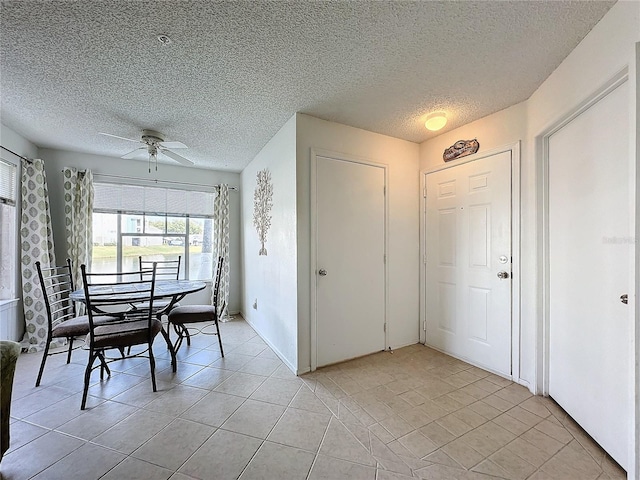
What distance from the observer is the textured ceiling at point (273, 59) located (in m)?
1.40

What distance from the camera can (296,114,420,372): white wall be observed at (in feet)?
8.27

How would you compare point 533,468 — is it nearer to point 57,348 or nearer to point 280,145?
point 280,145

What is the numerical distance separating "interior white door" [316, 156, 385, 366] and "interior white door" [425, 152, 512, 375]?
629 millimetres

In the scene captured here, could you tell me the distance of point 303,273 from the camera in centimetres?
253

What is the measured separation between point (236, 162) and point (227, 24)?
2715mm

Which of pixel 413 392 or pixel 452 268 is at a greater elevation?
pixel 452 268

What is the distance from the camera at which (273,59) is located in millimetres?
1764

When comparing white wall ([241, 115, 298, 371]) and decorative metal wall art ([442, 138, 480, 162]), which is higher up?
decorative metal wall art ([442, 138, 480, 162])

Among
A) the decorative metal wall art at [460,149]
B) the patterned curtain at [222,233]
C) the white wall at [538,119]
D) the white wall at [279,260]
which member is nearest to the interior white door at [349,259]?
the white wall at [279,260]

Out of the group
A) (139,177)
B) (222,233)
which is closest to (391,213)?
(222,233)

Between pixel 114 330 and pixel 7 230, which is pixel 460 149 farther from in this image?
pixel 7 230

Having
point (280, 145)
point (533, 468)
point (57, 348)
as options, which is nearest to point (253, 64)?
point (280, 145)

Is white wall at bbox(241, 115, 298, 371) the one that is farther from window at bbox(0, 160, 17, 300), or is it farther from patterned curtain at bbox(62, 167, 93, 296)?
window at bbox(0, 160, 17, 300)

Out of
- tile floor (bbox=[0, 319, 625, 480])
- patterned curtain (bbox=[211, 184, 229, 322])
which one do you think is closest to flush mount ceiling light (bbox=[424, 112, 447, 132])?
tile floor (bbox=[0, 319, 625, 480])
